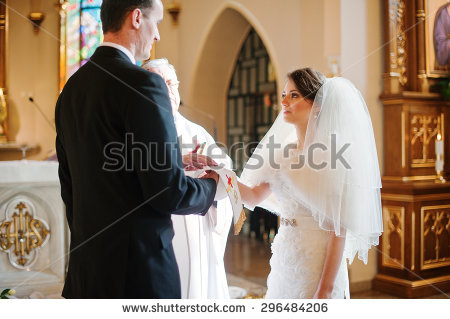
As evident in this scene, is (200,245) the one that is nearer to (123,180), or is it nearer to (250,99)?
(123,180)

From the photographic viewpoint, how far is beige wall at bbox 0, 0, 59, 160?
7.20 m

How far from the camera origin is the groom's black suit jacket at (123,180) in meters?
1.56

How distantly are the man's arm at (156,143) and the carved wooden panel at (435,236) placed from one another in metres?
3.65

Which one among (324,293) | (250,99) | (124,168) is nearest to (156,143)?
(124,168)

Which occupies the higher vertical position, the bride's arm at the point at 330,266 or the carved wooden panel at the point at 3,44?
the carved wooden panel at the point at 3,44

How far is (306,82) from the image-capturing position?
235cm

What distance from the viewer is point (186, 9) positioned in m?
7.15

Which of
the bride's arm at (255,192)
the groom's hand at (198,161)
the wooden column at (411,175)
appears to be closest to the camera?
the groom's hand at (198,161)

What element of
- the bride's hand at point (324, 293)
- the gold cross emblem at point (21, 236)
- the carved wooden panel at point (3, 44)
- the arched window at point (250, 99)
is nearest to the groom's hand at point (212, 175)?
the bride's hand at point (324, 293)

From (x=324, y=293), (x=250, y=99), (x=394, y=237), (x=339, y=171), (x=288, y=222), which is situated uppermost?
(x=250, y=99)

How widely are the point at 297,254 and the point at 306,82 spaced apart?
30.7 inches

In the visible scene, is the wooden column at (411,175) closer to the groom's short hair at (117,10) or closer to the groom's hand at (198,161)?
the groom's hand at (198,161)

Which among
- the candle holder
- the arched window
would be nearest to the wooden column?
the candle holder
